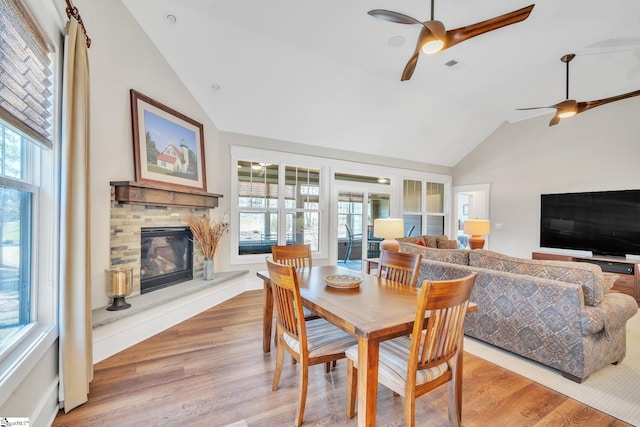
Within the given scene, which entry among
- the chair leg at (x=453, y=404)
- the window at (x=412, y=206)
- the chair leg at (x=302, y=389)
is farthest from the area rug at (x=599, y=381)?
the window at (x=412, y=206)

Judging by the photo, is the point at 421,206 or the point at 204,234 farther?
the point at 421,206

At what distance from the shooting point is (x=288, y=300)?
177 cm

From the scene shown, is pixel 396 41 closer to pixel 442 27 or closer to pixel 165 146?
pixel 442 27

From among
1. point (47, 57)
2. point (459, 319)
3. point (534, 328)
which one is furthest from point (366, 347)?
point (47, 57)

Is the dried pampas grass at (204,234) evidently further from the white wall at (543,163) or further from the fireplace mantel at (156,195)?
the white wall at (543,163)

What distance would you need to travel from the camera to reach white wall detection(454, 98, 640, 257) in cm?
498

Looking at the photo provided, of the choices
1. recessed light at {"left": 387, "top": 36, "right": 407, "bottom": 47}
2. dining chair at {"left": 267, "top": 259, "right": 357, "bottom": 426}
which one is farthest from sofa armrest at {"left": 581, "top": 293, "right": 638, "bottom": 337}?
recessed light at {"left": 387, "top": 36, "right": 407, "bottom": 47}

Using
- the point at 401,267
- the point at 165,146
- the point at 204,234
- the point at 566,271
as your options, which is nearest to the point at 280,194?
the point at 204,234

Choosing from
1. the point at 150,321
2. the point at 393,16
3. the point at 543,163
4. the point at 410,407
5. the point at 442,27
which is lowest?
the point at 150,321

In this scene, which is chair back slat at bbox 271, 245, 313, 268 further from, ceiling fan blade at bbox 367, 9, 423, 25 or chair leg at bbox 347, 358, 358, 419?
ceiling fan blade at bbox 367, 9, 423, 25

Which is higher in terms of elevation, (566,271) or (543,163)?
(543,163)

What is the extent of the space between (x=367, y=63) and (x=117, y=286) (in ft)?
13.6

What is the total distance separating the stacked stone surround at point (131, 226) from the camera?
9.68 feet

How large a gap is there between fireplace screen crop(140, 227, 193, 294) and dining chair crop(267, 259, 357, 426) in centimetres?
221
